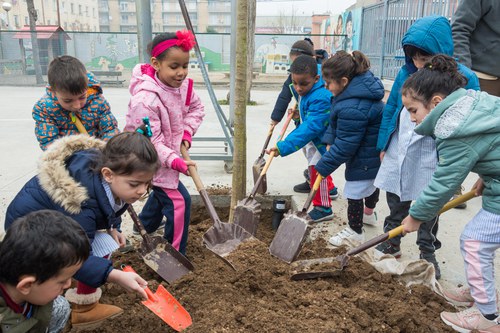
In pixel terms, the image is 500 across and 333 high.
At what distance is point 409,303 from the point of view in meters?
2.40

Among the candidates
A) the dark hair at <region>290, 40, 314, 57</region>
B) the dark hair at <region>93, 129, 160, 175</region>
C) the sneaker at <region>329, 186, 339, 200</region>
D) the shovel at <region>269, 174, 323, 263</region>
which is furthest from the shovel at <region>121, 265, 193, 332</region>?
the dark hair at <region>290, 40, 314, 57</region>

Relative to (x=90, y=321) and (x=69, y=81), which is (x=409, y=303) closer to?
(x=90, y=321)

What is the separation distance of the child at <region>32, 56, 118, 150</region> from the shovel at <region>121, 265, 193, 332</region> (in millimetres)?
1227

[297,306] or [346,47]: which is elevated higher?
[346,47]

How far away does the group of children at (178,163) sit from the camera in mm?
1620

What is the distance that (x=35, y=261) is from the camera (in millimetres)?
1485

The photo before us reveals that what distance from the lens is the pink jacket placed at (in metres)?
2.76

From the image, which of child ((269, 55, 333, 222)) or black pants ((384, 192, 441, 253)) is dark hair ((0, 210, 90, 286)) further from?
child ((269, 55, 333, 222))

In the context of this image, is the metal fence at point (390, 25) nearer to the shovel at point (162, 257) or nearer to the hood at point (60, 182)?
the shovel at point (162, 257)

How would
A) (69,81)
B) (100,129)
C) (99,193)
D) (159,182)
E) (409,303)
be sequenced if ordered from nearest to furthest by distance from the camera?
(99,193) < (409,303) < (69,81) < (159,182) < (100,129)

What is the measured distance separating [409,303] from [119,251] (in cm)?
197

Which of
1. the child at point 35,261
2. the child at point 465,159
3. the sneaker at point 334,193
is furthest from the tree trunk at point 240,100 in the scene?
the child at point 35,261

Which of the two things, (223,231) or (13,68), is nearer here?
(223,231)

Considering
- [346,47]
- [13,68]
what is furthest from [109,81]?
[346,47]
